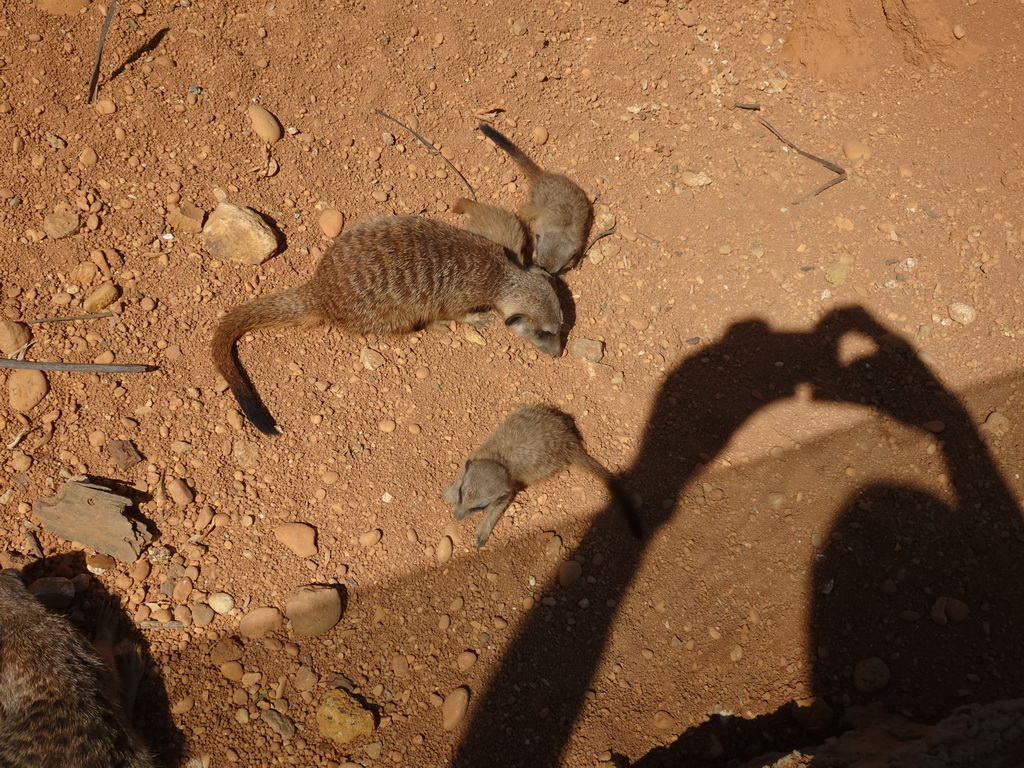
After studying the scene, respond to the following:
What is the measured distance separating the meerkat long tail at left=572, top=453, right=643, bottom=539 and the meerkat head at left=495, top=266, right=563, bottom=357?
615 millimetres

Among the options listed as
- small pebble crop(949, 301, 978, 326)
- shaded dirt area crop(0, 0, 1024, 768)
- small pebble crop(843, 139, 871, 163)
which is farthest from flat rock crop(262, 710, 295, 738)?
small pebble crop(843, 139, 871, 163)

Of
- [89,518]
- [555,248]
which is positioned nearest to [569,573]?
[555,248]

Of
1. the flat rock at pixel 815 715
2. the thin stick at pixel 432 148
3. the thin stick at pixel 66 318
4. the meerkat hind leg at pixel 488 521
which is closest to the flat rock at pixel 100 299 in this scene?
the thin stick at pixel 66 318

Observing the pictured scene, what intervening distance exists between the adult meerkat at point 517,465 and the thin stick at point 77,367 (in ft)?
4.74

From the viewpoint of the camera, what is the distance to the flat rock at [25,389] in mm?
2406

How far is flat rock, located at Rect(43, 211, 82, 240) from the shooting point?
8.77ft

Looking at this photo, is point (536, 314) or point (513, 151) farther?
point (513, 151)

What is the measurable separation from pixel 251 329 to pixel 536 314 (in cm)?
139

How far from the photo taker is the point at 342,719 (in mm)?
2211

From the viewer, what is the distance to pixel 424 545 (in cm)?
262

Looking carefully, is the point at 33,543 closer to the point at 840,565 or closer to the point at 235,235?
the point at 235,235

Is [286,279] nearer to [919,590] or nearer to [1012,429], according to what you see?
[919,590]

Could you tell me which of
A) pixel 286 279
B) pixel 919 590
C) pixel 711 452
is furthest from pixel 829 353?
pixel 286 279

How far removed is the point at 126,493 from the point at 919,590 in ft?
11.0
